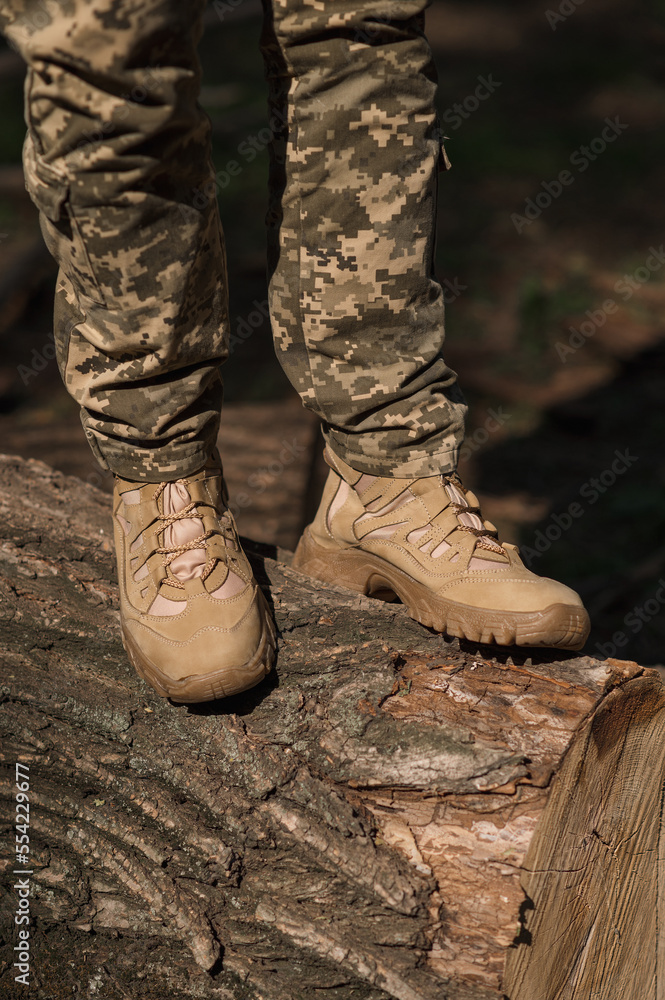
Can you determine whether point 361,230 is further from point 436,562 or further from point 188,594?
point 188,594

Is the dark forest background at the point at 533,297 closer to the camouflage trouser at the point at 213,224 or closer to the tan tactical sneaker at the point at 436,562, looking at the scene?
the tan tactical sneaker at the point at 436,562

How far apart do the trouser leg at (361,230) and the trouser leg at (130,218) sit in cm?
19

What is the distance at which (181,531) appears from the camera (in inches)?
64.4

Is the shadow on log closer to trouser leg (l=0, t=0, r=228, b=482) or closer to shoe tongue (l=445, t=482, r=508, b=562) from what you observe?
shoe tongue (l=445, t=482, r=508, b=562)

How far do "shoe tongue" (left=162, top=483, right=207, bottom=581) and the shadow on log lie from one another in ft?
0.78

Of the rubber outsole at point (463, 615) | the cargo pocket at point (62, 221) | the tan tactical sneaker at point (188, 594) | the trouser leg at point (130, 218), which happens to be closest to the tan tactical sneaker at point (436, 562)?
the rubber outsole at point (463, 615)

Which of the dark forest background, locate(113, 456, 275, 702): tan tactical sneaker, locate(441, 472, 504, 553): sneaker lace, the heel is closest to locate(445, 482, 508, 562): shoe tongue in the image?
locate(441, 472, 504, 553): sneaker lace

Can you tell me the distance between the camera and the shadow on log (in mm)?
1395

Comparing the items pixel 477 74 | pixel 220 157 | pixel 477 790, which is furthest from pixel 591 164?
pixel 477 790

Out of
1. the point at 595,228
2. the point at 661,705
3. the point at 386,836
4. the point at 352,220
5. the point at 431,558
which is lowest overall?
the point at 595,228

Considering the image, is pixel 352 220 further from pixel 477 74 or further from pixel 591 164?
pixel 477 74

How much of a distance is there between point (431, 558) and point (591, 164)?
271 inches

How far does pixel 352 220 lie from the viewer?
1551 millimetres

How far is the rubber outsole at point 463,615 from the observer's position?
4.89 feet
